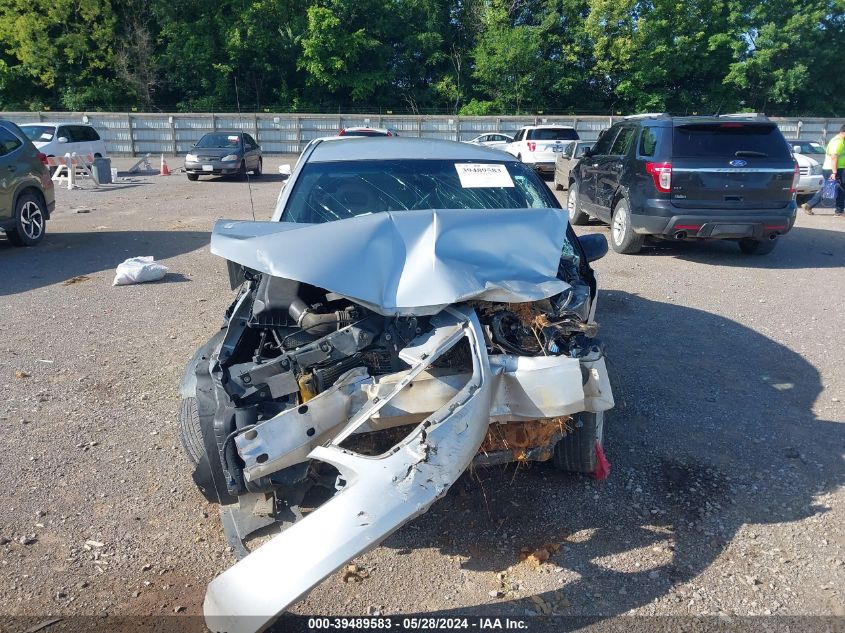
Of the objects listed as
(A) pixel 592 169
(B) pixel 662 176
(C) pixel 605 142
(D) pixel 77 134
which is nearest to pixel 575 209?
(A) pixel 592 169

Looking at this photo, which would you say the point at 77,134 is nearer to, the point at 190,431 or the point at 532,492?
the point at 190,431

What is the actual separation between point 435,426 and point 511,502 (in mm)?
1149

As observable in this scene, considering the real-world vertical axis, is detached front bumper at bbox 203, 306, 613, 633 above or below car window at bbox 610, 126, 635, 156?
below

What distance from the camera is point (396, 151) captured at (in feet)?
15.5

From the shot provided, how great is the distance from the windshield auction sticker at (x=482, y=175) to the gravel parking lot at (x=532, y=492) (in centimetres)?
177

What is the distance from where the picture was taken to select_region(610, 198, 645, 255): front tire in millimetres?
9453

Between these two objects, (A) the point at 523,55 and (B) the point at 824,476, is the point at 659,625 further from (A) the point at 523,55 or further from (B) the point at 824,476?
(A) the point at 523,55

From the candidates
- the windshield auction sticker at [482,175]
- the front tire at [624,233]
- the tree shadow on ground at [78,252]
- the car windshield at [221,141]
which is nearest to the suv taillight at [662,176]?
the front tire at [624,233]

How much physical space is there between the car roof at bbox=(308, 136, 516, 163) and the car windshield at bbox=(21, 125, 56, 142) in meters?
18.1

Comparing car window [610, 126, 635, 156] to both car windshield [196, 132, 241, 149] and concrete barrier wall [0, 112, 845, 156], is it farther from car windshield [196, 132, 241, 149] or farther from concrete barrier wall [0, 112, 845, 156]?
concrete barrier wall [0, 112, 845, 156]

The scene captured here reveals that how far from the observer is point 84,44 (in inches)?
1428

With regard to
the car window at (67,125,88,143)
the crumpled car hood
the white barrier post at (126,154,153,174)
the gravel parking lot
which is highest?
the crumpled car hood

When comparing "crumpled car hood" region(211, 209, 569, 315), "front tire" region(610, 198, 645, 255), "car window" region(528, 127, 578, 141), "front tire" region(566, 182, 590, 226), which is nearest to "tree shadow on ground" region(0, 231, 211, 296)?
"crumpled car hood" region(211, 209, 569, 315)

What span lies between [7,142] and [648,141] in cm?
927
